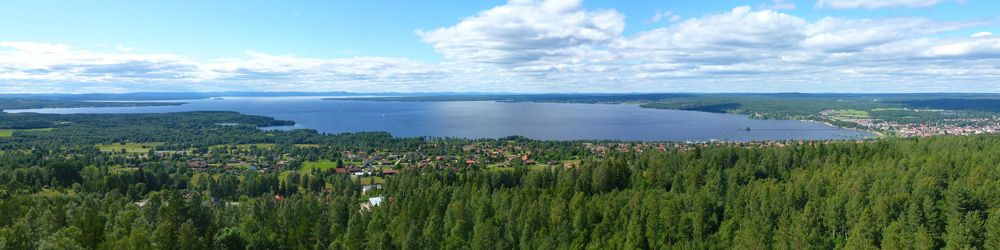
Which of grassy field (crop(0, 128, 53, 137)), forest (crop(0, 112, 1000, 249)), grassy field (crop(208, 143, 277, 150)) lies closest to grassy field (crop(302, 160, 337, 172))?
forest (crop(0, 112, 1000, 249))

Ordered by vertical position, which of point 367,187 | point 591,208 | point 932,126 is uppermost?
point 591,208

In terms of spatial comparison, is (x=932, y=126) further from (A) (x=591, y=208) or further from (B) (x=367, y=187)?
(A) (x=591, y=208)

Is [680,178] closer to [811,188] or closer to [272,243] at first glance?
[811,188]

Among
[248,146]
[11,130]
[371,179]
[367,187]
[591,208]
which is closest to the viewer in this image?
[591,208]

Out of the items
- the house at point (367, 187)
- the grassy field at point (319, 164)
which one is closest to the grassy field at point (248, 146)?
the grassy field at point (319, 164)

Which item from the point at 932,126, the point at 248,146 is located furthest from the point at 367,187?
the point at 932,126

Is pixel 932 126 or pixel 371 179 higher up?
pixel 371 179

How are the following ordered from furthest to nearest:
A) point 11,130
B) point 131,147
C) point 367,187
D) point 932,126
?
point 932,126 < point 11,130 < point 131,147 < point 367,187

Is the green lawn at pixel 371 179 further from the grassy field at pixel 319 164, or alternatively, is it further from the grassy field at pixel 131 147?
the grassy field at pixel 131 147
